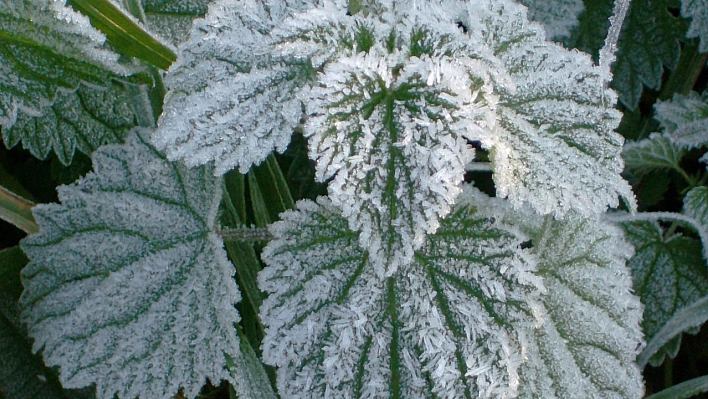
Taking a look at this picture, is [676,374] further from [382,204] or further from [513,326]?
[382,204]

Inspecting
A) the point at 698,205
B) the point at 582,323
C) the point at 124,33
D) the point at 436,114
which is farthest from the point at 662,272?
the point at 124,33

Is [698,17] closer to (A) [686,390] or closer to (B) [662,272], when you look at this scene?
(B) [662,272]

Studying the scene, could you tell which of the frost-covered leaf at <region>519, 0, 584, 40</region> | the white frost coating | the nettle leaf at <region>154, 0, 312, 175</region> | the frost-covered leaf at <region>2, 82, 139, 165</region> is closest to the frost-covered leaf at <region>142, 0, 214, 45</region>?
the frost-covered leaf at <region>2, 82, 139, 165</region>

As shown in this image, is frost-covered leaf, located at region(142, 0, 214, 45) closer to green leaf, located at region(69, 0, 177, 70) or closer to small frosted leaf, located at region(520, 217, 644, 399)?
green leaf, located at region(69, 0, 177, 70)

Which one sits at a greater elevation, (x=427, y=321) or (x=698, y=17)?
(x=698, y=17)

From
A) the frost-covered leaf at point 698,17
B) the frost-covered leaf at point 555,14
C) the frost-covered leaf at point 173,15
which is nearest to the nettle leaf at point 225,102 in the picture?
the frost-covered leaf at point 173,15

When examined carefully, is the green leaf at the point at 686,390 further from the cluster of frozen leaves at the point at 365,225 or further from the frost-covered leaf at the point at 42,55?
the frost-covered leaf at the point at 42,55
